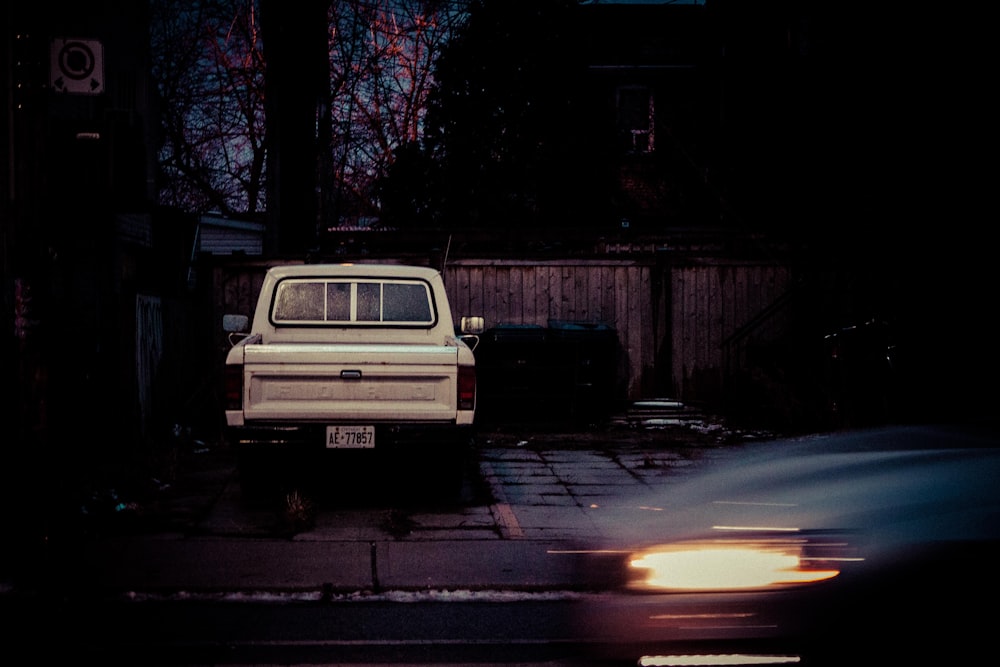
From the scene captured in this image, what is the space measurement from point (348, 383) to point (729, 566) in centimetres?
564

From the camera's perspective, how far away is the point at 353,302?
10.3m

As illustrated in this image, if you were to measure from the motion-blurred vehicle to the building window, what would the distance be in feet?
68.6

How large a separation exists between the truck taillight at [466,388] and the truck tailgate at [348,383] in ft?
0.18

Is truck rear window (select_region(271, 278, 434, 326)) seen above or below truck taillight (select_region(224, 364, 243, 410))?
above

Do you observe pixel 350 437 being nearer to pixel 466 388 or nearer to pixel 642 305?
pixel 466 388

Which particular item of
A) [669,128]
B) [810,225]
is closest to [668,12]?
[669,128]

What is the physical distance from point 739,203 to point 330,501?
1597cm

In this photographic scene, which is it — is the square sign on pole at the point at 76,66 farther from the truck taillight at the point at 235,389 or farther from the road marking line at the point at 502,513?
A: the road marking line at the point at 502,513

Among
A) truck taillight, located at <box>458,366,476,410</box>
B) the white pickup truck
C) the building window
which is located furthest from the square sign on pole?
the building window

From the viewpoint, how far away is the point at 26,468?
6637mm

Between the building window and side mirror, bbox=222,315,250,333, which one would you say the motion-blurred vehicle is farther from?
the building window

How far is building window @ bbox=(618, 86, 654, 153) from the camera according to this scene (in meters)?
24.4

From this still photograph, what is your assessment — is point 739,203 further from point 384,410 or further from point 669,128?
point 384,410

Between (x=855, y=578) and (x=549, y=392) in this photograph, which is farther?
(x=549, y=392)
